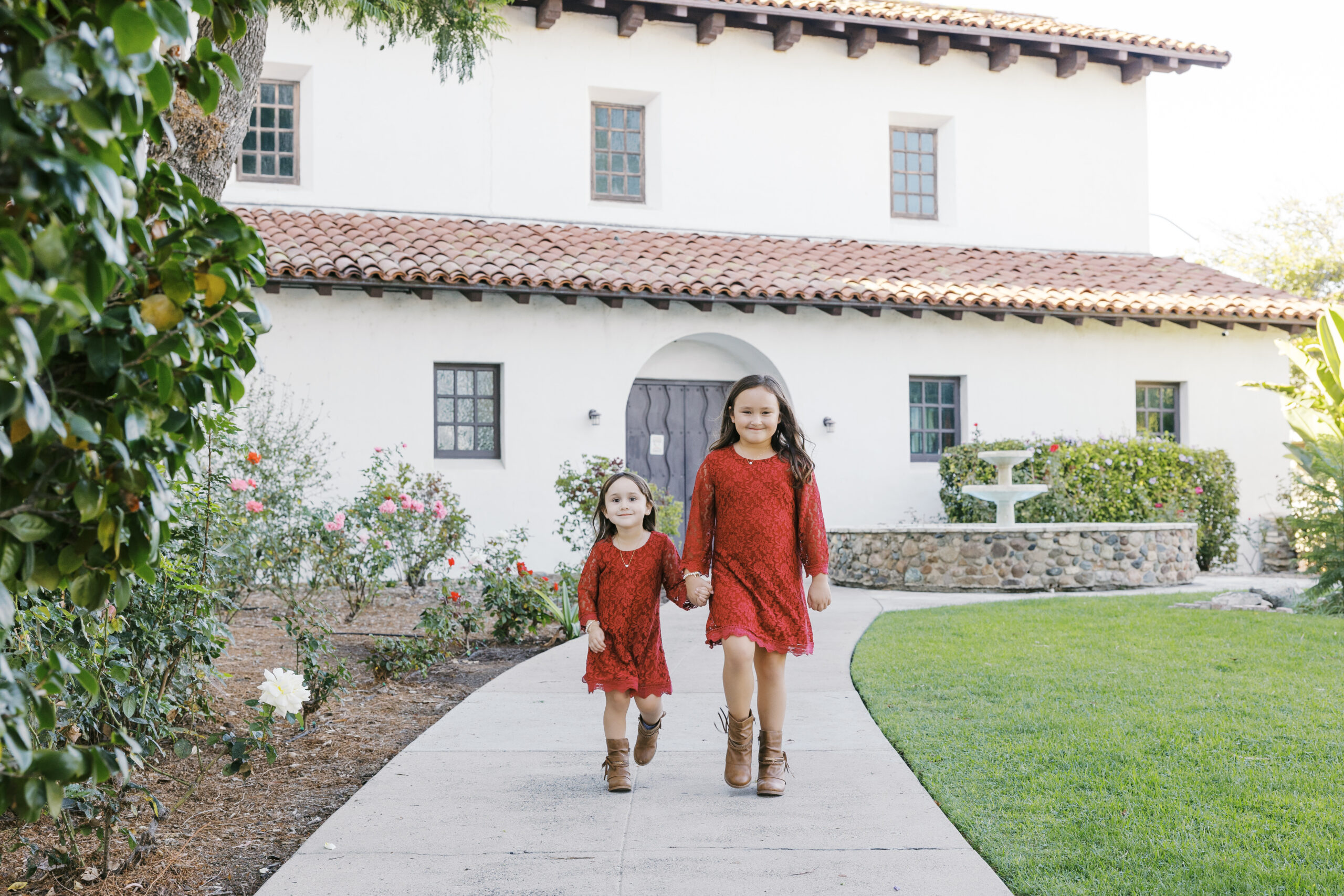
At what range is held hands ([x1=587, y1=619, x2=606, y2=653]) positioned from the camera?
13.3 feet

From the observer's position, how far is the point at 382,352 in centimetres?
1225

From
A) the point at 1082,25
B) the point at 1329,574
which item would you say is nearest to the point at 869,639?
the point at 1329,574

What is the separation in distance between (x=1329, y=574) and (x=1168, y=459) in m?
5.04

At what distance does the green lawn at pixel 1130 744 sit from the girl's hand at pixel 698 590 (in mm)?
1083

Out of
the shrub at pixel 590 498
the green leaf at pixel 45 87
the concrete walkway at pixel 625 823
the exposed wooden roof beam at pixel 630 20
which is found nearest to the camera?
the green leaf at pixel 45 87

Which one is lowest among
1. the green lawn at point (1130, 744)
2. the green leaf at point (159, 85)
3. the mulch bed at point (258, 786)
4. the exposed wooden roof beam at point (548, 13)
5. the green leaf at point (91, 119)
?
the mulch bed at point (258, 786)

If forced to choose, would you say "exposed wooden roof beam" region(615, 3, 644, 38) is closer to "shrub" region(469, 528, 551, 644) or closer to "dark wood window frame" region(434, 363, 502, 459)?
"dark wood window frame" region(434, 363, 502, 459)

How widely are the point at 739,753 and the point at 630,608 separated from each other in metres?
0.67

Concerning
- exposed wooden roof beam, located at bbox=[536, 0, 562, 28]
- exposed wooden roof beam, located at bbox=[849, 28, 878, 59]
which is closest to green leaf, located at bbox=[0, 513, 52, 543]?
exposed wooden roof beam, located at bbox=[536, 0, 562, 28]

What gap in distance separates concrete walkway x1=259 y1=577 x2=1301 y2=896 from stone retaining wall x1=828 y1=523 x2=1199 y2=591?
5909 mm

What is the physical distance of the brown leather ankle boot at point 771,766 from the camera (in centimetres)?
401

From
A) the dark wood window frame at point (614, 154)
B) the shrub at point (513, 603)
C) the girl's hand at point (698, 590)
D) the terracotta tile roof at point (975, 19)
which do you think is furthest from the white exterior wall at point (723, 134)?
the girl's hand at point (698, 590)

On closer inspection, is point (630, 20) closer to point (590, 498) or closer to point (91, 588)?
point (590, 498)

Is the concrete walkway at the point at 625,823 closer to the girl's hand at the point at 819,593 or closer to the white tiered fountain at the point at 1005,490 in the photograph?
the girl's hand at the point at 819,593
